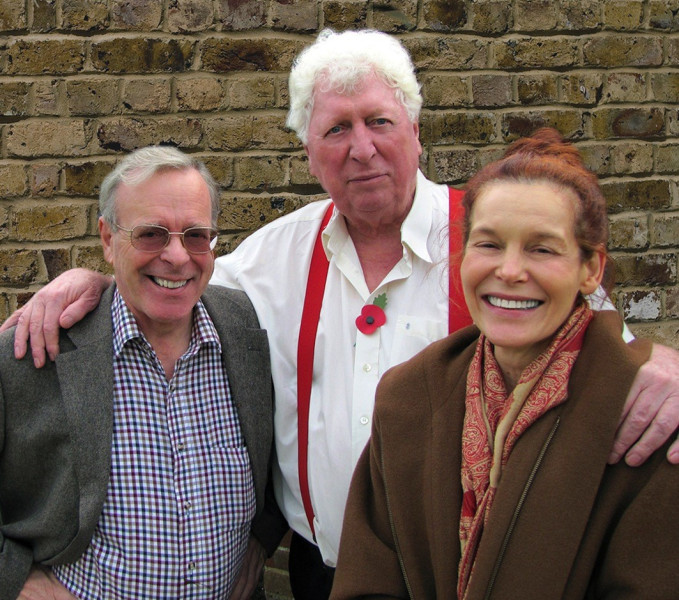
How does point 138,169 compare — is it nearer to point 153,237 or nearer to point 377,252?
point 153,237

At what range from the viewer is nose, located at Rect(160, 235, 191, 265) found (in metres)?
1.98

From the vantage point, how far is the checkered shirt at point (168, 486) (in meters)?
1.92

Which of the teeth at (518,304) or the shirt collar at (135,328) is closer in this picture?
the teeth at (518,304)

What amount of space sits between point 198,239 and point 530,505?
1.12m

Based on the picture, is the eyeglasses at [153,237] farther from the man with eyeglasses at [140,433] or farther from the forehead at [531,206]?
the forehead at [531,206]

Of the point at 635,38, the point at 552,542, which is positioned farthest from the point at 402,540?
the point at 635,38

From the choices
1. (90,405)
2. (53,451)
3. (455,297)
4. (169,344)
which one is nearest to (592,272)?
(455,297)

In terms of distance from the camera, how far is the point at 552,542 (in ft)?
4.60

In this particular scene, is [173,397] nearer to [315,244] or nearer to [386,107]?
[315,244]

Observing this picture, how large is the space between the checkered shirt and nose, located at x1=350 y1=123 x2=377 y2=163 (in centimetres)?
66

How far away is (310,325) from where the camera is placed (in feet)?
7.36

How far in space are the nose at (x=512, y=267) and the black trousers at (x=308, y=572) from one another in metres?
1.19

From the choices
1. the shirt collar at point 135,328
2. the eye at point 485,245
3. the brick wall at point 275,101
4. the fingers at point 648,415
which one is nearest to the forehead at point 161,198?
the shirt collar at point 135,328

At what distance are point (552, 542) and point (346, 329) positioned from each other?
938 mm
